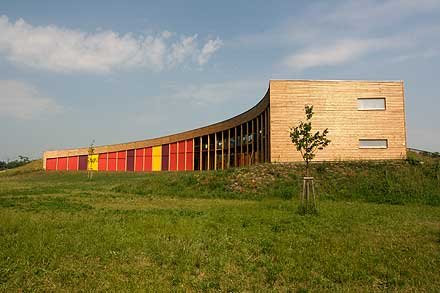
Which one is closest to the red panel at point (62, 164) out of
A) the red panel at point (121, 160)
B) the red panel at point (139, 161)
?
the red panel at point (121, 160)

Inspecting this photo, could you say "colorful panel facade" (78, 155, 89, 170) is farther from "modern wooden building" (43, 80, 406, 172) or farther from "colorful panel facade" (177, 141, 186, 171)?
"modern wooden building" (43, 80, 406, 172)

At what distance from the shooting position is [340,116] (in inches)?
998

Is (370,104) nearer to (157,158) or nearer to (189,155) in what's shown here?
(189,155)

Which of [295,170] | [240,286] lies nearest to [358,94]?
[295,170]

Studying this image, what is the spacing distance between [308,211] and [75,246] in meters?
7.07

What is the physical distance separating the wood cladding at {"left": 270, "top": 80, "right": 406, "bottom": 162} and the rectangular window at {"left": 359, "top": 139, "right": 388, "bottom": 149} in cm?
23

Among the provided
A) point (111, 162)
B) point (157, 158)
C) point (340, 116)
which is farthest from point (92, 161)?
point (340, 116)

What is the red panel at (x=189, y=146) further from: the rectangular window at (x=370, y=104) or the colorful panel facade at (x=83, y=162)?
the rectangular window at (x=370, y=104)

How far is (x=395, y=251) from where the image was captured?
21.9ft

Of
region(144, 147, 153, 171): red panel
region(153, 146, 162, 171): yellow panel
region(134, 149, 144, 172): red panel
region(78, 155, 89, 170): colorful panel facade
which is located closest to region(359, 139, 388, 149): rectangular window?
region(153, 146, 162, 171): yellow panel

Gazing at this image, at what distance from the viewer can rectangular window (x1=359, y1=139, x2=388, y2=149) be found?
25.2 meters

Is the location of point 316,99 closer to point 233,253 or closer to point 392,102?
point 392,102

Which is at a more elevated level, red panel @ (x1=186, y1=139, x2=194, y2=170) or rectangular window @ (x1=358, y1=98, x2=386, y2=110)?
rectangular window @ (x1=358, y1=98, x2=386, y2=110)

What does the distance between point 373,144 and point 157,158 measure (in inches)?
1189
